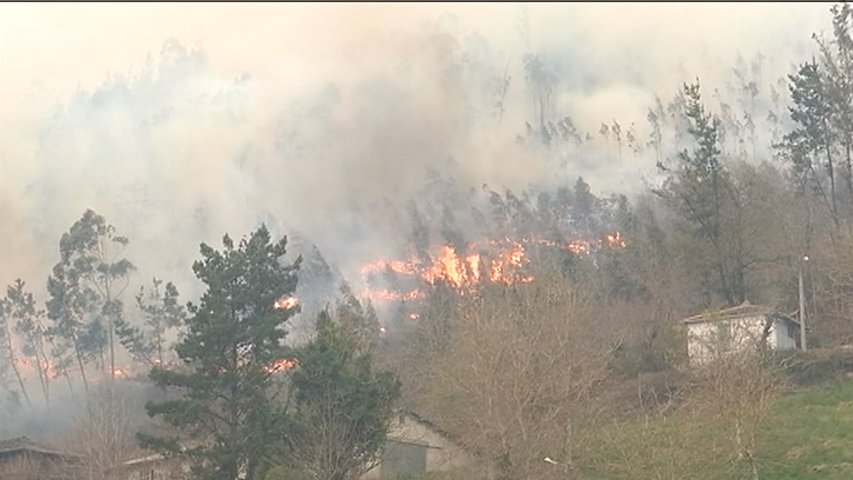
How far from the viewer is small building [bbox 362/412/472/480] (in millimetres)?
41031

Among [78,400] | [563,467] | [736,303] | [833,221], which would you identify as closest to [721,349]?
[563,467]

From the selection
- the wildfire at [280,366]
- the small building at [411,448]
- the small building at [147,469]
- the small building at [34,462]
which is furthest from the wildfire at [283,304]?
the small building at [34,462]

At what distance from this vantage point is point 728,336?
1438 inches

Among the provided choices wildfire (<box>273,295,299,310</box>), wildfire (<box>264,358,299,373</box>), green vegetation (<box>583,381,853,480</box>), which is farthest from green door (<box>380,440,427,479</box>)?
green vegetation (<box>583,381,853,480</box>)

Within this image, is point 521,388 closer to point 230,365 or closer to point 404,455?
point 230,365

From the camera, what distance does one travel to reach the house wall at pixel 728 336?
3553 cm

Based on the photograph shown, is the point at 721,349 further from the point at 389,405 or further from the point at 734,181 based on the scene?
the point at 734,181

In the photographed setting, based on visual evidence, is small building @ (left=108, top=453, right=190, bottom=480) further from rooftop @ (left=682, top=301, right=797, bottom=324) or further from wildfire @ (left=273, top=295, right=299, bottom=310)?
rooftop @ (left=682, top=301, right=797, bottom=324)

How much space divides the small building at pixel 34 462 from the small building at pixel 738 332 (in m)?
31.9

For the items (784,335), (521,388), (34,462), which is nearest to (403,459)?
(521,388)

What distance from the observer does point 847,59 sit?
58.8 m

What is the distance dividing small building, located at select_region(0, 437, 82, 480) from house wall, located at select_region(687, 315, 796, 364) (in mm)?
31724

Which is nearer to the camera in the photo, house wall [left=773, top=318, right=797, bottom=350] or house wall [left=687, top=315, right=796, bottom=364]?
house wall [left=687, top=315, right=796, bottom=364]

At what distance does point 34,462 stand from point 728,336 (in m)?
40.7
